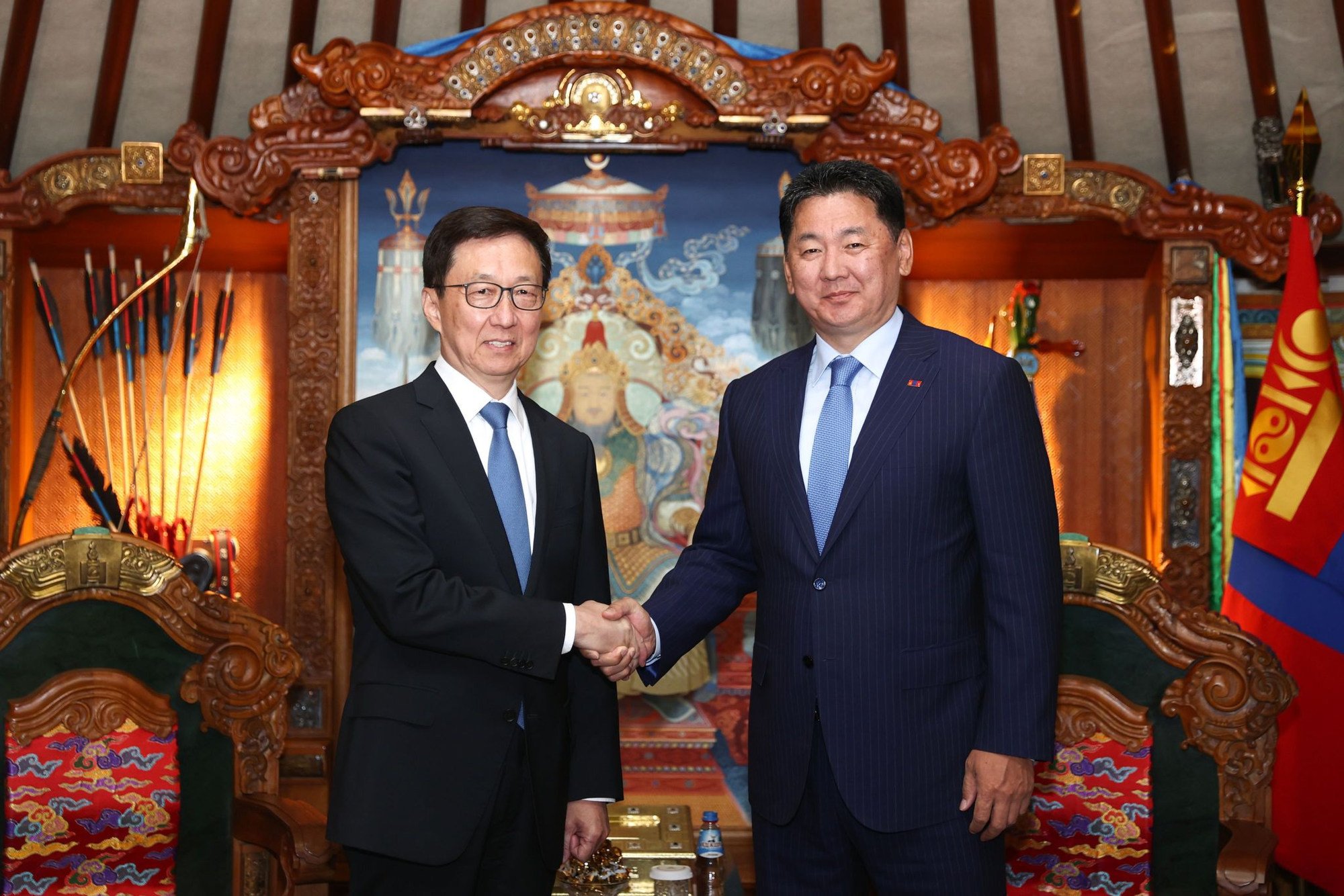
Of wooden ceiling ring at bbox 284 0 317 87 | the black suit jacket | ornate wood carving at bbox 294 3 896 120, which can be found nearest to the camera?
the black suit jacket

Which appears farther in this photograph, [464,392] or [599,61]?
[599,61]

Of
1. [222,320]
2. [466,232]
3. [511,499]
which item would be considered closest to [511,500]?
[511,499]

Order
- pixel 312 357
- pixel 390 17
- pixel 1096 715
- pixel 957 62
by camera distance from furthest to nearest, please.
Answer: pixel 957 62 < pixel 390 17 < pixel 312 357 < pixel 1096 715

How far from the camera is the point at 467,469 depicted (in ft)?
6.12

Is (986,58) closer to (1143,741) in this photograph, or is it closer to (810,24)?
(810,24)

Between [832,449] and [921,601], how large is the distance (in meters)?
0.27

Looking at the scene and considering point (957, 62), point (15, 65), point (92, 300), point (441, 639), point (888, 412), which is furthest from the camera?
point (957, 62)

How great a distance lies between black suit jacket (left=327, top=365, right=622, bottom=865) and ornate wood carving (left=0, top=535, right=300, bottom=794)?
788 mm

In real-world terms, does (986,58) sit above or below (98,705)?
above

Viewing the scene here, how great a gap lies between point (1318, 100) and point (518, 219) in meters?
4.06

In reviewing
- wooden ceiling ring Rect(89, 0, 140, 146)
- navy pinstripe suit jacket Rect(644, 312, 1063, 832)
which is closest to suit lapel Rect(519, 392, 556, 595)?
navy pinstripe suit jacket Rect(644, 312, 1063, 832)

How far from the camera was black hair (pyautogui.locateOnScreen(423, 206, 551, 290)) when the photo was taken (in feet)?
6.29

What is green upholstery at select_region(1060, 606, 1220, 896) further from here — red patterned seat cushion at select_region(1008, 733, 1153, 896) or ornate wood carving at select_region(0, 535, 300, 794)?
ornate wood carving at select_region(0, 535, 300, 794)

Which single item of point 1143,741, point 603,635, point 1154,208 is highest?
point 1154,208
